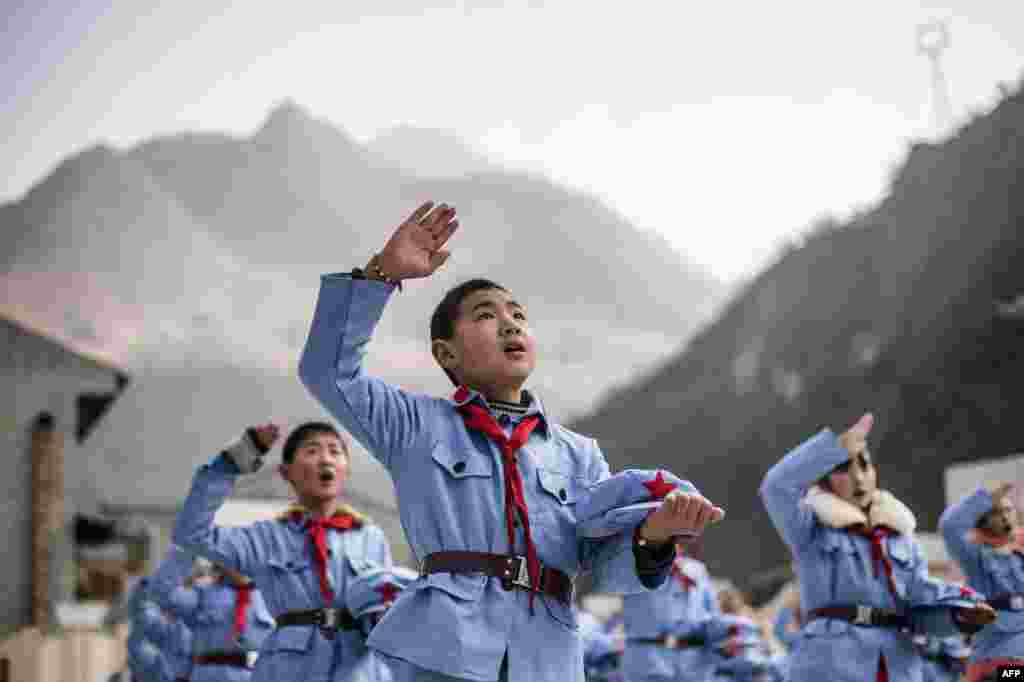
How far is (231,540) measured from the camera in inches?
235

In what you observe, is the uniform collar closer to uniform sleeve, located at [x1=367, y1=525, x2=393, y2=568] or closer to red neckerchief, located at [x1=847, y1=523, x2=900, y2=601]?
uniform sleeve, located at [x1=367, y1=525, x2=393, y2=568]

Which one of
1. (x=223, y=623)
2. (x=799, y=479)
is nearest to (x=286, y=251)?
(x=223, y=623)

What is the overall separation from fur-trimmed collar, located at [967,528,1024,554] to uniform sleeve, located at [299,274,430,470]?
449 cm

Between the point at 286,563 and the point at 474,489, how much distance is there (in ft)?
8.54

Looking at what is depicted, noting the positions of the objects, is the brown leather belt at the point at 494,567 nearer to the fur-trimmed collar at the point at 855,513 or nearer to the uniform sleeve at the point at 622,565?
the uniform sleeve at the point at 622,565

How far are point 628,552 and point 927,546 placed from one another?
10684mm

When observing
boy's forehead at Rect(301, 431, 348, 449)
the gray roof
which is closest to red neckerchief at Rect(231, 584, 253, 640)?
boy's forehead at Rect(301, 431, 348, 449)

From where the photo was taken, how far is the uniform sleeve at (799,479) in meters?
6.26

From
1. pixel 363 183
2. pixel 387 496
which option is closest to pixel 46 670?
pixel 387 496

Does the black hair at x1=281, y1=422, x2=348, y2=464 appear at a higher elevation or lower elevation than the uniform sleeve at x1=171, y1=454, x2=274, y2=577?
higher

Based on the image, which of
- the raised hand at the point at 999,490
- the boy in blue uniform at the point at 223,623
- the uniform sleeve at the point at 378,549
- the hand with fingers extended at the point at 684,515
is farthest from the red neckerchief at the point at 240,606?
the hand with fingers extended at the point at 684,515

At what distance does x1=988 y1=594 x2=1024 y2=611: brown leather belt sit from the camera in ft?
23.4

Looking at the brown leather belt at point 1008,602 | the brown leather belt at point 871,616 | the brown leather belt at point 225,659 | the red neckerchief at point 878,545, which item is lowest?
the brown leather belt at point 871,616

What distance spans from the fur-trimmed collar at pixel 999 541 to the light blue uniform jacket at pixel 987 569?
1 centimetres
